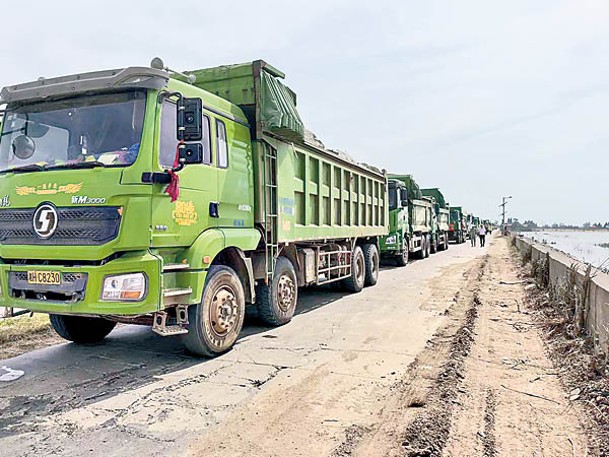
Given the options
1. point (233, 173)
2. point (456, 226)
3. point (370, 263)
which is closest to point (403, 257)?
point (370, 263)

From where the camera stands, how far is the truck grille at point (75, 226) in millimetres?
4410

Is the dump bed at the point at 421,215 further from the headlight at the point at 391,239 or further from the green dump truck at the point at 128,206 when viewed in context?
the green dump truck at the point at 128,206


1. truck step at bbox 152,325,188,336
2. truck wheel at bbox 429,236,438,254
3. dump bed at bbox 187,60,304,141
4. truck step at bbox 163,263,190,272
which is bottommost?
truck step at bbox 152,325,188,336

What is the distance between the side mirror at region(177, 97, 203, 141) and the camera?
15.3 feet

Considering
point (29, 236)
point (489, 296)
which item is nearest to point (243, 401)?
point (29, 236)

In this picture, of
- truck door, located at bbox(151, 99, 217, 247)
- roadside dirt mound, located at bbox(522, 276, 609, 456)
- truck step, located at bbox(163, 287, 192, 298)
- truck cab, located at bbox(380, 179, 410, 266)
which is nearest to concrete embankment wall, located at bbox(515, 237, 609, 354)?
roadside dirt mound, located at bbox(522, 276, 609, 456)

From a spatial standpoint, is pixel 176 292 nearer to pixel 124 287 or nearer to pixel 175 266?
pixel 175 266

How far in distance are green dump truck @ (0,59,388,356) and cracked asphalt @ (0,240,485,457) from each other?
0.53m

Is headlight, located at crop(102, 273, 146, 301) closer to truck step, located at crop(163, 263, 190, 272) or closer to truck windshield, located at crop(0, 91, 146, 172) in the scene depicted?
truck step, located at crop(163, 263, 190, 272)

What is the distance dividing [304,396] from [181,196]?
2.26 m

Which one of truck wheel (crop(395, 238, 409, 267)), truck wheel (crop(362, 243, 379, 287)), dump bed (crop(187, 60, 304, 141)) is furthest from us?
truck wheel (crop(395, 238, 409, 267))

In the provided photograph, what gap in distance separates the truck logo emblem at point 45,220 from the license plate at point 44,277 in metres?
0.35

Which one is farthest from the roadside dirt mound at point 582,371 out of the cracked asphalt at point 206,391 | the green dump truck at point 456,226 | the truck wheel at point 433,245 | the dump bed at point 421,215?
the green dump truck at point 456,226

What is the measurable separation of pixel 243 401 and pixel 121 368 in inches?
66.4
